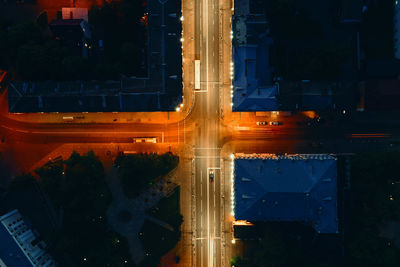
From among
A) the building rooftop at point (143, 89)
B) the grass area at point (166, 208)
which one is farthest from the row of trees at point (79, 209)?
the building rooftop at point (143, 89)

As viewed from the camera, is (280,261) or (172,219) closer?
(280,261)

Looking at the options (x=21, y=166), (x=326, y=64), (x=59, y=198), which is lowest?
(x=59, y=198)

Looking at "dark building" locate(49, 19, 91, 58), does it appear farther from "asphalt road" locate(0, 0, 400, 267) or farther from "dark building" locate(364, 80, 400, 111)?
"dark building" locate(364, 80, 400, 111)

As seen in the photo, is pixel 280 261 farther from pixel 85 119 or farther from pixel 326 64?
pixel 85 119

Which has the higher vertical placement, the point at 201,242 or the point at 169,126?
the point at 169,126

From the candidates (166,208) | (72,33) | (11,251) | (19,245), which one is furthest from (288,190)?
(11,251)

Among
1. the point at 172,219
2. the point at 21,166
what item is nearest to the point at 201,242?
the point at 172,219

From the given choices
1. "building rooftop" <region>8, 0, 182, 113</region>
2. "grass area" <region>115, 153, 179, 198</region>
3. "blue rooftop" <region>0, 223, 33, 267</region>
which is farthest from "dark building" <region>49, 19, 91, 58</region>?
"blue rooftop" <region>0, 223, 33, 267</region>
